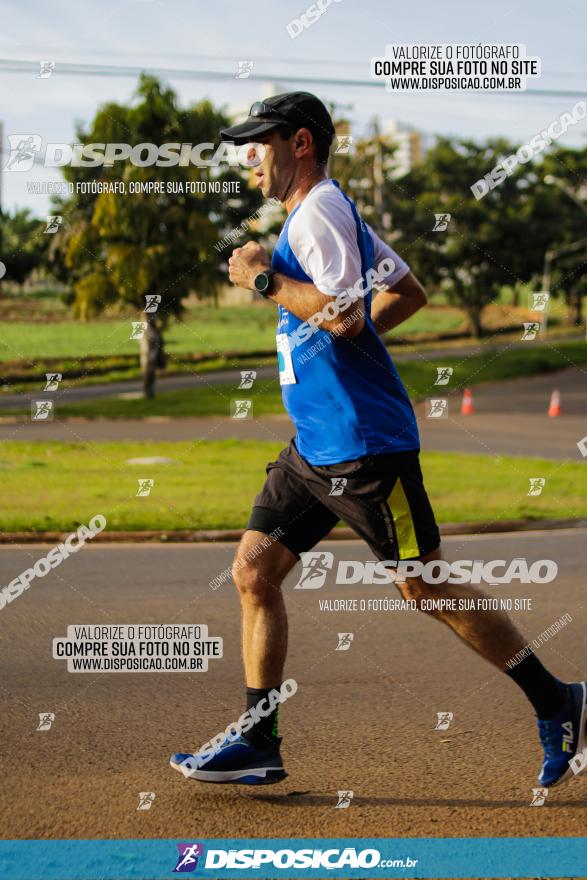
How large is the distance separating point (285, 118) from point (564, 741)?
2.16 m

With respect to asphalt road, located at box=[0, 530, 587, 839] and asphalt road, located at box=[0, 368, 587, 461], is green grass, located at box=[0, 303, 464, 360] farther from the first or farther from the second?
asphalt road, located at box=[0, 530, 587, 839]

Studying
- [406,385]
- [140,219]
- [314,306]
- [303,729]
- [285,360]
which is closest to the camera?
[314,306]

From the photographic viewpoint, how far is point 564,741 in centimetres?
369

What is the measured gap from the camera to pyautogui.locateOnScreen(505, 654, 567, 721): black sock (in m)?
3.69

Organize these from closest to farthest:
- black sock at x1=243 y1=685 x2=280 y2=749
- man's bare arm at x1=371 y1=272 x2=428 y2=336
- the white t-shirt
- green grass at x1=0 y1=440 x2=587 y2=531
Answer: the white t-shirt
black sock at x1=243 y1=685 x2=280 y2=749
man's bare arm at x1=371 y1=272 x2=428 y2=336
green grass at x1=0 y1=440 x2=587 y2=531

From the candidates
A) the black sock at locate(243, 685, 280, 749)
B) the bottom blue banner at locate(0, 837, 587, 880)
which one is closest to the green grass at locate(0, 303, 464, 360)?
the black sock at locate(243, 685, 280, 749)

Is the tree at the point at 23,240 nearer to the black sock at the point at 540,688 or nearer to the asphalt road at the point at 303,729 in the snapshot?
the asphalt road at the point at 303,729

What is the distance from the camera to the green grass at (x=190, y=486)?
34.7 ft

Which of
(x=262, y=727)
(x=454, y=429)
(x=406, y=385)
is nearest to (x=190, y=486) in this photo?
(x=262, y=727)

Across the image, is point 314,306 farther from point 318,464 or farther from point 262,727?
point 262,727

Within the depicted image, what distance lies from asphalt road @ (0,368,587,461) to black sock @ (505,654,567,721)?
13.6 meters

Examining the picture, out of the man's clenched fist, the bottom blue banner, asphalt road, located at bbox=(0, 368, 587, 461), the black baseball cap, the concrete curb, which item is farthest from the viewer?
asphalt road, located at bbox=(0, 368, 587, 461)

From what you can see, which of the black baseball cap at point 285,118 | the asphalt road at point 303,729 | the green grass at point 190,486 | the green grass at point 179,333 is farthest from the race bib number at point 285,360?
the green grass at point 179,333

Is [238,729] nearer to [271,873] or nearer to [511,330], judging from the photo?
[271,873]
